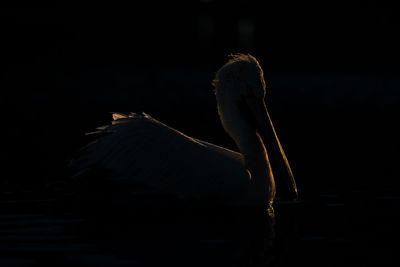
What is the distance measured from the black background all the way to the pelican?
63cm

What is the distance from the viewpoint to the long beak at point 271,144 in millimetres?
7281

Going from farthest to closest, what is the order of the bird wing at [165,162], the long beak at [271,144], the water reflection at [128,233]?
1. the long beak at [271,144]
2. the bird wing at [165,162]
3. the water reflection at [128,233]

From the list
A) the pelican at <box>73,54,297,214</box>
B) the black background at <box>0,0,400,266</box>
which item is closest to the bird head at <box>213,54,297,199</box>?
the pelican at <box>73,54,297,214</box>

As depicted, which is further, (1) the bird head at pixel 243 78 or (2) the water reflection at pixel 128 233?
(1) the bird head at pixel 243 78

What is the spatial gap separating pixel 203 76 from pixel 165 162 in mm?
13695

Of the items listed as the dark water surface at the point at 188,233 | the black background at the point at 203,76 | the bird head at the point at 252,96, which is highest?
the bird head at the point at 252,96

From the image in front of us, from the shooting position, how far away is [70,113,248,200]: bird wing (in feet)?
22.6

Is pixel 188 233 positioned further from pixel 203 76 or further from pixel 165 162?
pixel 203 76

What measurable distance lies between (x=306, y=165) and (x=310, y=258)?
3990 millimetres

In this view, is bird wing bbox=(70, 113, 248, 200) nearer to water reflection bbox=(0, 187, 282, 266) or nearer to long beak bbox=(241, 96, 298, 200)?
water reflection bbox=(0, 187, 282, 266)

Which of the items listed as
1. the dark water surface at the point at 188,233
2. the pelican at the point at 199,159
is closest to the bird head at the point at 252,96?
the pelican at the point at 199,159

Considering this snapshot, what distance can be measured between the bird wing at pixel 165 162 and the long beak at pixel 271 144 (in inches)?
16.6

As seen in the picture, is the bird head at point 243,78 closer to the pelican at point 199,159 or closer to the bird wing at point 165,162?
the pelican at point 199,159

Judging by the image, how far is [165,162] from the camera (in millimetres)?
6980
